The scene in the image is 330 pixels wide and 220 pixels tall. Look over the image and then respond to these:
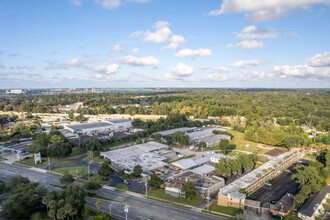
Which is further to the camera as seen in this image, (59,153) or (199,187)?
(59,153)

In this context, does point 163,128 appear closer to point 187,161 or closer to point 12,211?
point 187,161

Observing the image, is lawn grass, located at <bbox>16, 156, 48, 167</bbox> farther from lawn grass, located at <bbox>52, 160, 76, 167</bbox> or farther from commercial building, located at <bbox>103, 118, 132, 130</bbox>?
commercial building, located at <bbox>103, 118, 132, 130</bbox>

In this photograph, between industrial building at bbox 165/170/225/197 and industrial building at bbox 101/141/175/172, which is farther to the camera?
industrial building at bbox 101/141/175/172

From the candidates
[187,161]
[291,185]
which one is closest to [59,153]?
[187,161]

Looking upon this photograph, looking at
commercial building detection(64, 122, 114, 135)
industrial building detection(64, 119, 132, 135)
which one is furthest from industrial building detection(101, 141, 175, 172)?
industrial building detection(64, 119, 132, 135)

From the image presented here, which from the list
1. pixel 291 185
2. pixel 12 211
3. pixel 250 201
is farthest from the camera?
pixel 291 185

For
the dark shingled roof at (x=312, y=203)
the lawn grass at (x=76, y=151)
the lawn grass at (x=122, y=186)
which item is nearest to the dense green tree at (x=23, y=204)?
the lawn grass at (x=122, y=186)
